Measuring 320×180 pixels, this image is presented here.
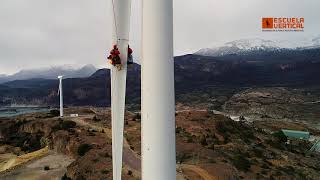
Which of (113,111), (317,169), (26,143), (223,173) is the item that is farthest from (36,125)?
(113,111)

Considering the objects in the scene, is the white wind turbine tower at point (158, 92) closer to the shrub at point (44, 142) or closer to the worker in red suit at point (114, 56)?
the worker in red suit at point (114, 56)

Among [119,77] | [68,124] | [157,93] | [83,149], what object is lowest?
[83,149]

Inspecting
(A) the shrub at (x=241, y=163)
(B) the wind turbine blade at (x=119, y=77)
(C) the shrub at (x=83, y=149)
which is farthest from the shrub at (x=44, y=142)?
(B) the wind turbine blade at (x=119, y=77)

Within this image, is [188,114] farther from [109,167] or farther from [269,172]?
[109,167]

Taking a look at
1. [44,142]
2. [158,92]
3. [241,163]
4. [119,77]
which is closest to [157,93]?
[158,92]

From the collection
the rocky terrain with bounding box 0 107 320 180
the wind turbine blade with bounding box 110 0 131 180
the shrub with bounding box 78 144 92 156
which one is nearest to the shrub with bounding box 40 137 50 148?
the rocky terrain with bounding box 0 107 320 180

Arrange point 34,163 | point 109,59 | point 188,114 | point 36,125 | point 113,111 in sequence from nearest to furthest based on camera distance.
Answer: point 109,59 < point 113,111 < point 34,163 < point 36,125 < point 188,114

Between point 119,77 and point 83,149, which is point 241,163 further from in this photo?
point 119,77

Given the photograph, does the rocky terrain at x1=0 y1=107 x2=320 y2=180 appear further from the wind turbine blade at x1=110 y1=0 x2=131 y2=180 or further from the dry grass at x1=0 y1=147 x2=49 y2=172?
the wind turbine blade at x1=110 y1=0 x2=131 y2=180
